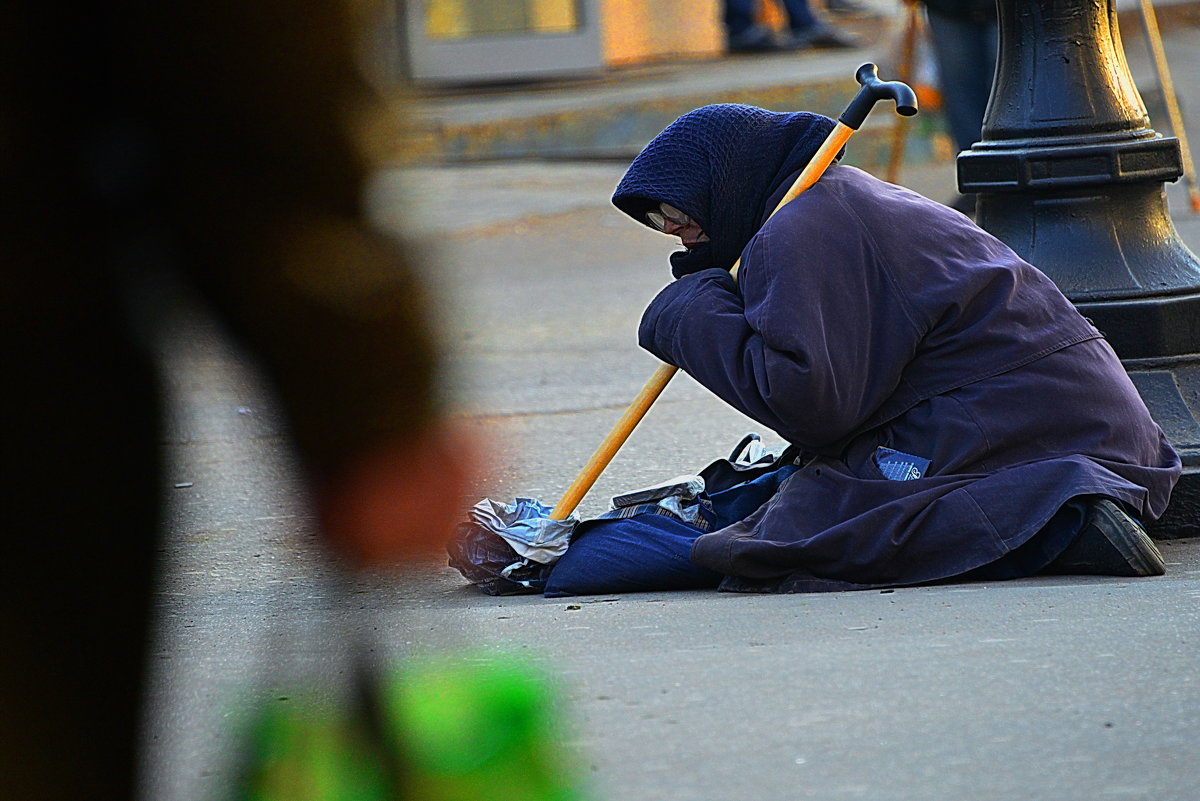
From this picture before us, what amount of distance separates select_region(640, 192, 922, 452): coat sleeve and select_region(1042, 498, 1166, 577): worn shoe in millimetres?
417

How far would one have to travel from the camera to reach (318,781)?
4.62ft

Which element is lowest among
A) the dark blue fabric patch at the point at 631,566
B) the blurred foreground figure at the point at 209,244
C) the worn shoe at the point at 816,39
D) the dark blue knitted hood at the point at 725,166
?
the worn shoe at the point at 816,39

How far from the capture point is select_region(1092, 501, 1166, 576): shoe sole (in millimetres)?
2746

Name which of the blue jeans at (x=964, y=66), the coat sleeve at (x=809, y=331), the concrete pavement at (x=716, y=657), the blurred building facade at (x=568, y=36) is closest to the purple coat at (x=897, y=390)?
the coat sleeve at (x=809, y=331)

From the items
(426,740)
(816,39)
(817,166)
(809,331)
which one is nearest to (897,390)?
(809,331)

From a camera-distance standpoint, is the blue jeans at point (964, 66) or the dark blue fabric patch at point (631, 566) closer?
the dark blue fabric patch at point (631, 566)

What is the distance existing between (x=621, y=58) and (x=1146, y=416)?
10.5 metres

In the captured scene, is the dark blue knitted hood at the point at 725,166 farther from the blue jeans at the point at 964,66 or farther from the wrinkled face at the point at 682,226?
the blue jeans at the point at 964,66

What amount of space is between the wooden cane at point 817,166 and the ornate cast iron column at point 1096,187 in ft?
1.07

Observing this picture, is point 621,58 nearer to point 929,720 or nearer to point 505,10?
point 505,10

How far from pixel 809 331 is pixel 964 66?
Answer: 4.14m

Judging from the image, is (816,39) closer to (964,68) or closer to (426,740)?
(964,68)

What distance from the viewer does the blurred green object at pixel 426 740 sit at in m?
1.24

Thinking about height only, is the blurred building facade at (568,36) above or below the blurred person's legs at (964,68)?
below
